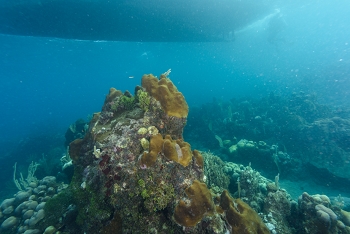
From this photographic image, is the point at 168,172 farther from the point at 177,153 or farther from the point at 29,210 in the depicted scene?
the point at 29,210

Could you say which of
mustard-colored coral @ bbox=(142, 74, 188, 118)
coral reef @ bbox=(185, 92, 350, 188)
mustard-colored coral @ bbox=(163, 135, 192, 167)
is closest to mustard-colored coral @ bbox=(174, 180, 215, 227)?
mustard-colored coral @ bbox=(163, 135, 192, 167)

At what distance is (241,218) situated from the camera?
3.27 m

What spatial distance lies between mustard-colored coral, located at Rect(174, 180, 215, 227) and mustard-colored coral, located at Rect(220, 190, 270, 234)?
1.37 feet

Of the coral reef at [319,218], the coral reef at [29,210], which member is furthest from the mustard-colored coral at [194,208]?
the coral reef at [29,210]

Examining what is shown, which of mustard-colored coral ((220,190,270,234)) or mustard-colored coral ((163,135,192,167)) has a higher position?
mustard-colored coral ((163,135,192,167))

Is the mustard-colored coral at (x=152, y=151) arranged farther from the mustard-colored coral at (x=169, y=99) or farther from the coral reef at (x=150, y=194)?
the mustard-colored coral at (x=169, y=99)

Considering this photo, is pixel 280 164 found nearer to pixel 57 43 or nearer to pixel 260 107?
pixel 260 107

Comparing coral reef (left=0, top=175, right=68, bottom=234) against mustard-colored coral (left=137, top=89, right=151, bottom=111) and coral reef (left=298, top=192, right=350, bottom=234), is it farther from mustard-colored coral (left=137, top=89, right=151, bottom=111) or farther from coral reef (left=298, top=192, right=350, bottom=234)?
coral reef (left=298, top=192, right=350, bottom=234)

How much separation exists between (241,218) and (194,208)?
3.00ft

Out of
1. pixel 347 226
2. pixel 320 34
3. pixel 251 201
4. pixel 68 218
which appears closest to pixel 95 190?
pixel 68 218

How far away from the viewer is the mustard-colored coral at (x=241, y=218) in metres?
3.20

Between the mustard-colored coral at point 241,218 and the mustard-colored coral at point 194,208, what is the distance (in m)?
0.42

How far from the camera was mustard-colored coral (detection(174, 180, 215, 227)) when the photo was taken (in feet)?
10.3

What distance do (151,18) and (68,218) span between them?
19614 millimetres
